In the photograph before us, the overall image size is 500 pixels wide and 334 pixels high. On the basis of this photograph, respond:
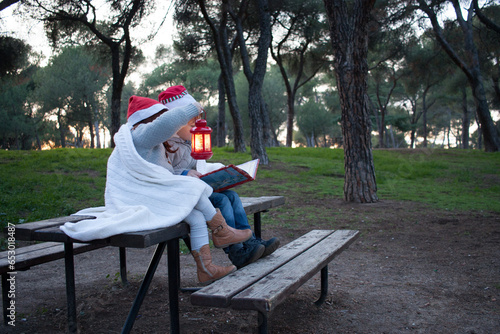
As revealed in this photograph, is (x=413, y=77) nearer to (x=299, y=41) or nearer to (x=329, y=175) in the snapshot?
(x=299, y=41)

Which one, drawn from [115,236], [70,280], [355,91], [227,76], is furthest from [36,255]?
[227,76]

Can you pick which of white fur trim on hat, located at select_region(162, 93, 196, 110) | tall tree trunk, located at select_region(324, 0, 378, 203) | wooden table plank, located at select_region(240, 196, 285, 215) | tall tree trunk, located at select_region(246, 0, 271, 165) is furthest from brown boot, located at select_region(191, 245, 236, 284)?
tall tree trunk, located at select_region(246, 0, 271, 165)

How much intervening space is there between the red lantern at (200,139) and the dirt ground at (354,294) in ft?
3.63

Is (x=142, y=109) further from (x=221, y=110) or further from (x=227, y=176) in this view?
(x=221, y=110)

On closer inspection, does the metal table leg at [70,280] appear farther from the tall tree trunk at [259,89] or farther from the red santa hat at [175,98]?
the tall tree trunk at [259,89]

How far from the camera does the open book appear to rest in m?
2.28

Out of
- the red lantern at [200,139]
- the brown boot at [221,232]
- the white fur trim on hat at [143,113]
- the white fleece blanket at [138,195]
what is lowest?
the brown boot at [221,232]

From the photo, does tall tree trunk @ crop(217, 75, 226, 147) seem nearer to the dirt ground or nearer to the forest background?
the forest background

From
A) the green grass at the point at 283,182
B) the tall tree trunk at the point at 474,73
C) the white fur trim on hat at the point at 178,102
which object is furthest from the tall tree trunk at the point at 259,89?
the white fur trim on hat at the point at 178,102

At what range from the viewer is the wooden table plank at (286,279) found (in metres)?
1.64

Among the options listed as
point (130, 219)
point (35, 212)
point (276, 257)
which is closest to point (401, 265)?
point (276, 257)

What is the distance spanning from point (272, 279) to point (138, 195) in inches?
33.2

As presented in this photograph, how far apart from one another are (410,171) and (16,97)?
26.4 meters

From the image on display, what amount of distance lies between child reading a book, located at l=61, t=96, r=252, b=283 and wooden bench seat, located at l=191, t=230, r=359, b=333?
242 millimetres
